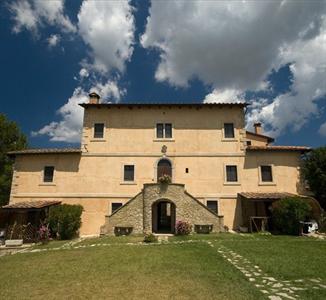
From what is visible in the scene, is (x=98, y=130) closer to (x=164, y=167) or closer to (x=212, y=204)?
(x=164, y=167)

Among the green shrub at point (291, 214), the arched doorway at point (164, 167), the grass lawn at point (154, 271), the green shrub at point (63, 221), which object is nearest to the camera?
the grass lawn at point (154, 271)

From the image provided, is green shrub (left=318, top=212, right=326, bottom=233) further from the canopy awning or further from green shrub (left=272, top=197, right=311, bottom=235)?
the canopy awning

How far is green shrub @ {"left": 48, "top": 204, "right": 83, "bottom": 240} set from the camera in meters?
16.8

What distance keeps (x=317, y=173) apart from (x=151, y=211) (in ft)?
40.0

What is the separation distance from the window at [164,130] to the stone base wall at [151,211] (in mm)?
4728

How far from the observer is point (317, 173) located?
718 inches

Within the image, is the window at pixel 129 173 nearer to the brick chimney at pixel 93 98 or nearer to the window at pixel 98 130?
the window at pixel 98 130

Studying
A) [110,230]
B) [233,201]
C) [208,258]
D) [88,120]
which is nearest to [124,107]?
[88,120]

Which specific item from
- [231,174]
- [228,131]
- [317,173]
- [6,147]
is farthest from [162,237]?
[6,147]

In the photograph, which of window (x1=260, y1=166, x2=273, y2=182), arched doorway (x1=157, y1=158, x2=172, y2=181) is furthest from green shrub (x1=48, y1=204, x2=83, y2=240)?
window (x1=260, y1=166, x2=273, y2=182)

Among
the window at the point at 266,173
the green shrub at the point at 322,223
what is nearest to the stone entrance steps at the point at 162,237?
the window at the point at 266,173

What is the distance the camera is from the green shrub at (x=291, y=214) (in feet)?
51.1

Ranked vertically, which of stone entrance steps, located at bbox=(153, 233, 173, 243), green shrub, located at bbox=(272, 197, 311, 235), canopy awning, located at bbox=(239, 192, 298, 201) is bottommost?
stone entrance steps, located at bbox=(153, 233, 173, 243)

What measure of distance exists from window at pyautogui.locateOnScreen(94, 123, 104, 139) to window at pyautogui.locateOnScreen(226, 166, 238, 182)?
1041 centimetres
